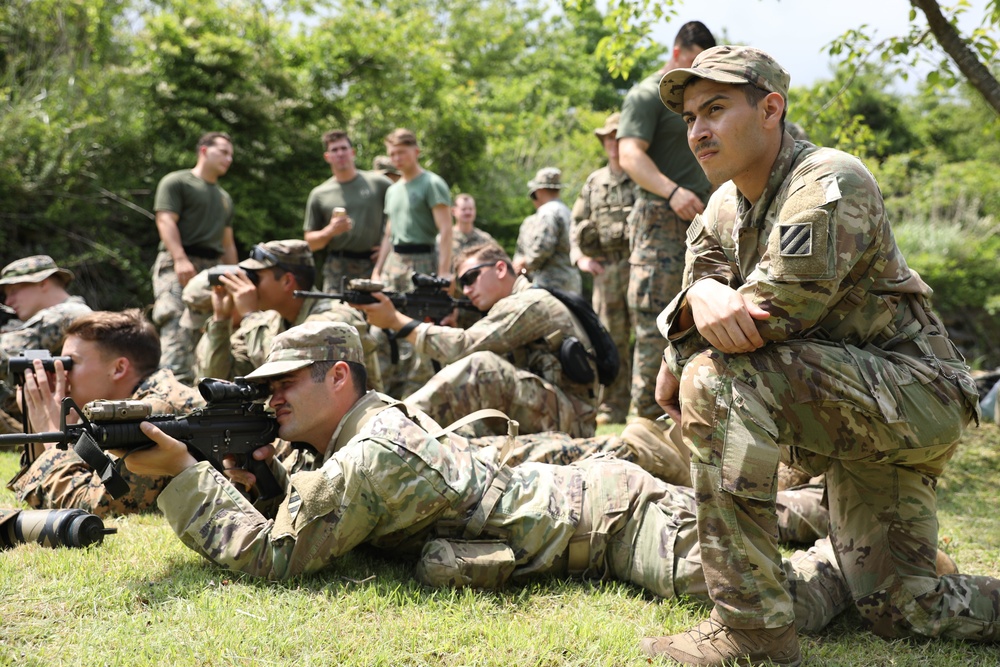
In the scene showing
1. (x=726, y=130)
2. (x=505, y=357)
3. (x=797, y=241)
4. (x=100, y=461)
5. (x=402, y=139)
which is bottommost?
(x=505, y=357)

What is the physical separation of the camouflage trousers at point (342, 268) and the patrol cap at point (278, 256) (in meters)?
2.87

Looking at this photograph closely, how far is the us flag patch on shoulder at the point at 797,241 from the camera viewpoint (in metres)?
2.64

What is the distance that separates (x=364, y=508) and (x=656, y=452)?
1.89 m

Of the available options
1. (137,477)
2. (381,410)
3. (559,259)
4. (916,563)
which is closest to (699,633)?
(916,563)

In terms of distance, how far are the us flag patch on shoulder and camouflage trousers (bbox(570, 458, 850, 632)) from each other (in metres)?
1.24

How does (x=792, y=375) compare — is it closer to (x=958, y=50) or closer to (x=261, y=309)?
(x=261, y=309)

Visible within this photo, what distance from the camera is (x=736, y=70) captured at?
2.84m

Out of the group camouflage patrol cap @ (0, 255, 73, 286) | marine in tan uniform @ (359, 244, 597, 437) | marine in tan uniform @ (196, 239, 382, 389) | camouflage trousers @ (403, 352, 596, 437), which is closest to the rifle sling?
camouflage trousers @ (403, 352, 596, 437)

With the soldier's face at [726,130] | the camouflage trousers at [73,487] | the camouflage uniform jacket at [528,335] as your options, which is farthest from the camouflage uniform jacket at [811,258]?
the camouflage trousers at [73,487]

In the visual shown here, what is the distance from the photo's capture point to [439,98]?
1720 cm

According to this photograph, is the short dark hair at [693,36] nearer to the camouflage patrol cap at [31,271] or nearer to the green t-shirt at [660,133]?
the green t-shirt at [660,133]

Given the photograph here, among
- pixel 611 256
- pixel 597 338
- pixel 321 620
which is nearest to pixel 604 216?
pixel 611 256

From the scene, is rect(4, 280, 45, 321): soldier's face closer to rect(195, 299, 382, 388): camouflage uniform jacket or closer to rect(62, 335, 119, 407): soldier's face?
rect(195, 299, 382, 388): camouflage uniform jacket

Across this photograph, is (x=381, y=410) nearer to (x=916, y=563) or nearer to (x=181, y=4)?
(x=916, y=563)
